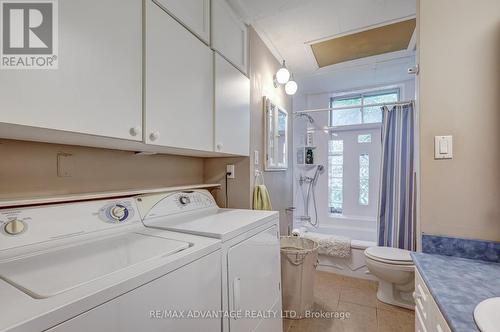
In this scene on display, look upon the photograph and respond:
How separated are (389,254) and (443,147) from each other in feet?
4.71

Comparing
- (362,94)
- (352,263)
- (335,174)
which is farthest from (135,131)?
(362,94)

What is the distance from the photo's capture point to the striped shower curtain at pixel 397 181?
2.57 m

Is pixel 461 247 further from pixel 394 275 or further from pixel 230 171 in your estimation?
pixel 230 171

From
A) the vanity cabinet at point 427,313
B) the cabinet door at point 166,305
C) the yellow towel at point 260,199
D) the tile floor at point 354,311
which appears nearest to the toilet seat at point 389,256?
the tile floor at point 354,311

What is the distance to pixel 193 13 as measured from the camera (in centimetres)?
140

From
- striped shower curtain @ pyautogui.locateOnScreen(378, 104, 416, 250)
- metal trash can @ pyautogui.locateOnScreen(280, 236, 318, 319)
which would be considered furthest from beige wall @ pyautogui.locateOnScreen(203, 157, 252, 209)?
striped shower curtain @ pyautogui.locateOnScreen(378, 104, 416, 250)

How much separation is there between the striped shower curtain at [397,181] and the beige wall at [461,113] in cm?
151

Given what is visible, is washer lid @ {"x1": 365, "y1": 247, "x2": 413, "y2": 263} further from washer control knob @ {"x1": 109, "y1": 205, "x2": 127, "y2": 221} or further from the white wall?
washer control knob @ {"x1": 109, "y1": 205, "x2": 127, "y2": 221}

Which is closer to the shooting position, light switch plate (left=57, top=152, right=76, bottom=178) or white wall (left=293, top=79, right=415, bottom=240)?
light switch plate (left=57, top=152, right=76, bottom=178)

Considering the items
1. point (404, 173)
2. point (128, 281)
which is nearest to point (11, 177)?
point (128, 281)

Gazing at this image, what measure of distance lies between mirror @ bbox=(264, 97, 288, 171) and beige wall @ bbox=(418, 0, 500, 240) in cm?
128

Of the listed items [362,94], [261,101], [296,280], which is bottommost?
[296,280]

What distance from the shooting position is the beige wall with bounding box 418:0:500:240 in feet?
3.78

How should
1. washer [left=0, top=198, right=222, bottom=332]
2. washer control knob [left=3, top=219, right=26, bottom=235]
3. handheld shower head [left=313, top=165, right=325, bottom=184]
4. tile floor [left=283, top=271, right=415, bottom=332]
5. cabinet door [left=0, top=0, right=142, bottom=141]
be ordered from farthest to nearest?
1. handheld shower head [left=313, top=165, right=325, bottom=184]
2. tile floor [left=283, top=271, right=415, bottom=332]
3. washer control knob [left=3, top=219, right=26, bottom=235]
4. cabinet door [left=0, top=0, right=142, bottom=141]
5. washer [left=0, top=198, right=222, bottom=332]
